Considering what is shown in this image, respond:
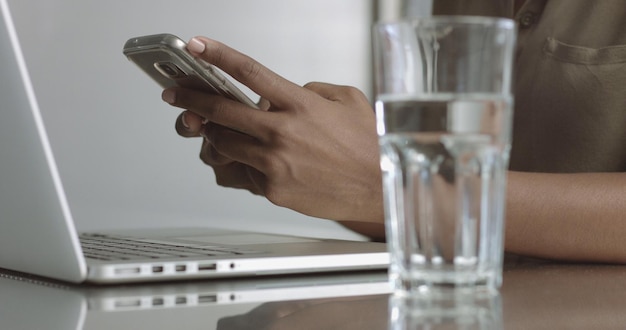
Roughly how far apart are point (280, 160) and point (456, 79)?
1.47 feet

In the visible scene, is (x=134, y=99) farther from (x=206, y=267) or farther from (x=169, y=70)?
(x=206, y=267)

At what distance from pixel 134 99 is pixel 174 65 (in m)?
1.64

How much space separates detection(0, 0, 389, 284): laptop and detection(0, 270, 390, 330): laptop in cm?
1

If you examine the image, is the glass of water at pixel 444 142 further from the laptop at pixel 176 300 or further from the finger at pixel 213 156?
the finger at pixel 213 156

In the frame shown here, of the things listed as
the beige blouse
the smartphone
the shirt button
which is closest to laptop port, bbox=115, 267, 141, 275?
the smartphone

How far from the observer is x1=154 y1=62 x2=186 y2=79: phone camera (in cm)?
79

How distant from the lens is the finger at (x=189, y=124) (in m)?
0.97

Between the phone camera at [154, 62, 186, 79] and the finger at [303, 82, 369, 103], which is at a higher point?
the phone camera at [154, 62, 186, 79]

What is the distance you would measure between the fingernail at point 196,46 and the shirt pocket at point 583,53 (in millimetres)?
655

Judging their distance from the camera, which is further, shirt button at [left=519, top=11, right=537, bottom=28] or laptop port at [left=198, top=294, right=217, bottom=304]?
shirt button at [left=519, top=11, right=537, bottom=28]

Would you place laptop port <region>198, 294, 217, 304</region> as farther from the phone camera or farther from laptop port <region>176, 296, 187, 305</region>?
the phone camera

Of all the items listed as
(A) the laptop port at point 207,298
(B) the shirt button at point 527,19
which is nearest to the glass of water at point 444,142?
(A) the laptop port at point 207,298

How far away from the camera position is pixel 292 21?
104 inches

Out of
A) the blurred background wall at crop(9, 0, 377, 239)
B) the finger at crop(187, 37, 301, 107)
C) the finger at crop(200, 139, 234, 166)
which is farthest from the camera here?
the blurred background wall at crop(9, 0, 377, 239)
